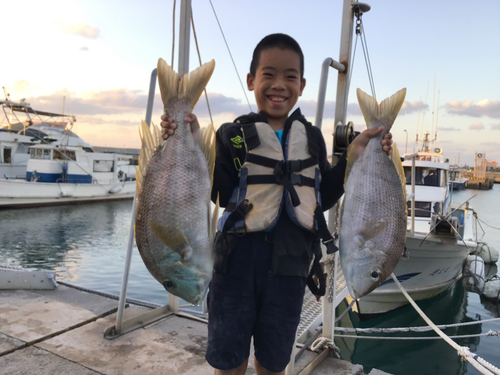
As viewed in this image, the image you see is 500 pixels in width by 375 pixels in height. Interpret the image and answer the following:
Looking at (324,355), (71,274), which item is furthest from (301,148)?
(71,274)

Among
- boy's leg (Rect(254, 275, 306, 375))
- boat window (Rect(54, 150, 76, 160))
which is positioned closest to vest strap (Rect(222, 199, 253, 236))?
boy's leg (Rect(254, 275, 306, 375))

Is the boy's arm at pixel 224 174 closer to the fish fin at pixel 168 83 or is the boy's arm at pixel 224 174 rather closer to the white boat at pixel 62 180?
the fish fin at pixel 168 83

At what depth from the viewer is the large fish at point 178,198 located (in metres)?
1.48

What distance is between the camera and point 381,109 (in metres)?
1.81

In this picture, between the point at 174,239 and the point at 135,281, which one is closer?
the point at 174,239

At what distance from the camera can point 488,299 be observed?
1082 centimetres

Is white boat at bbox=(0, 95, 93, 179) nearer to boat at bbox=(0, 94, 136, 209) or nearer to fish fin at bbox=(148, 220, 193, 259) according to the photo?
boat at bbox=(0, 94, 136, 209)

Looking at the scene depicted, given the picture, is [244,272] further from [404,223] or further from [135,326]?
[135,326]

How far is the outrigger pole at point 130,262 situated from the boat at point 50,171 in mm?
18112

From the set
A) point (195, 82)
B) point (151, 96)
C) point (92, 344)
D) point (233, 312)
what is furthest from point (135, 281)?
point (195, 82)

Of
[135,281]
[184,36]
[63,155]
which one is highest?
[184,36]

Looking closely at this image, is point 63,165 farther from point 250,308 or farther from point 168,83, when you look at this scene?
point 250,308

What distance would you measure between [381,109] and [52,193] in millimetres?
25438

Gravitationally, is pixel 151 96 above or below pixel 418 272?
above
